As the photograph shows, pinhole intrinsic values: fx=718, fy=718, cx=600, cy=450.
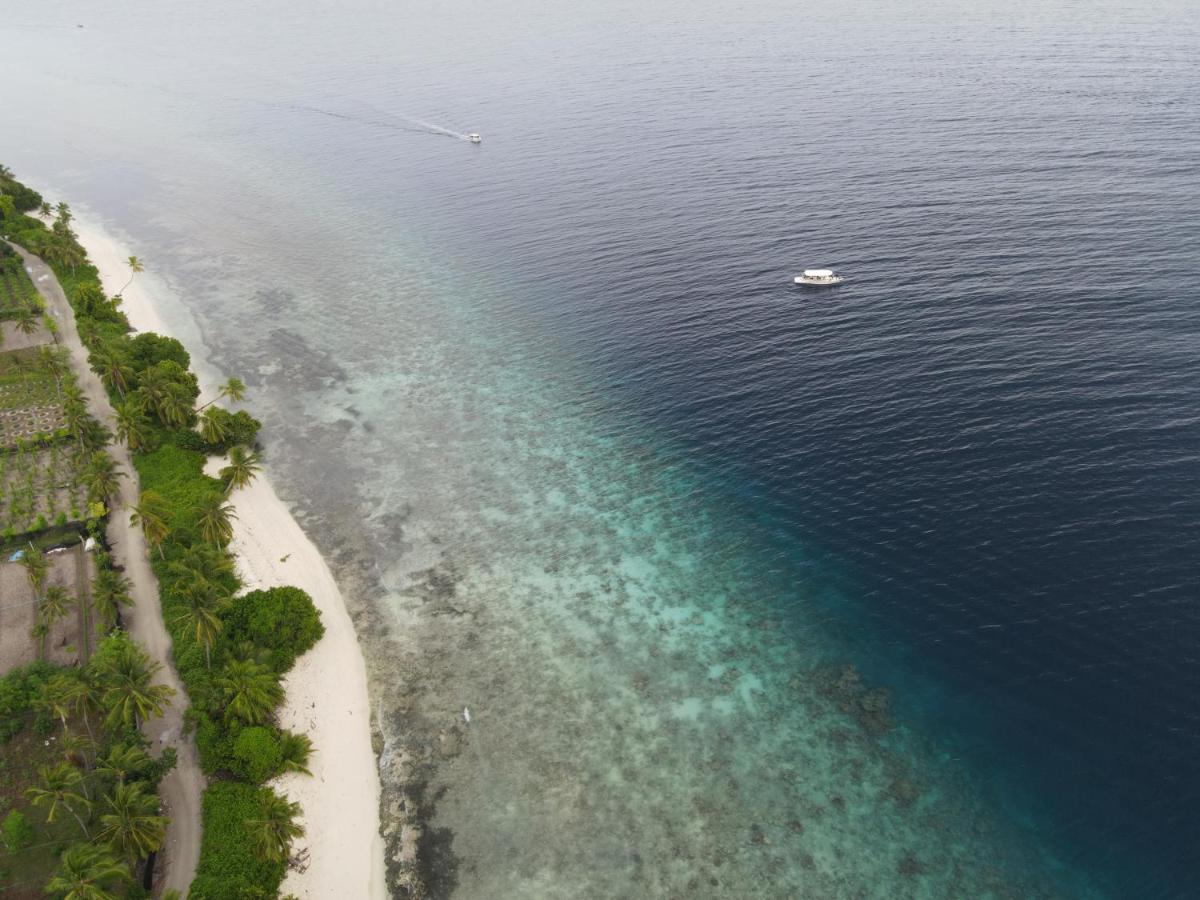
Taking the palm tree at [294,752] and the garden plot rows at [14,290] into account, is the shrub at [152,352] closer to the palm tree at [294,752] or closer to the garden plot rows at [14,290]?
the garden plot rows at [14,290]

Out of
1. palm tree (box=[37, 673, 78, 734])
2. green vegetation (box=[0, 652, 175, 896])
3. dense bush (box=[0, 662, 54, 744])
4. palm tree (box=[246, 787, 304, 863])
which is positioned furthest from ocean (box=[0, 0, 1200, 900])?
dense bush (box=[0, 662, 54, 744])

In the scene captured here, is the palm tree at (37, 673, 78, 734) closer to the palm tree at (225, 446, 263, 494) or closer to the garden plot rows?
the palm tree at (225, 446, 263, 494)

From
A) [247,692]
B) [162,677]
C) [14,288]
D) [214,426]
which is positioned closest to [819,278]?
[214,426]

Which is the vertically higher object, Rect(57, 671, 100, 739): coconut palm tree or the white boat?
the white boat

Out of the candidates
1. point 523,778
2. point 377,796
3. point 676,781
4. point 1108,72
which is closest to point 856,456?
point 676,781

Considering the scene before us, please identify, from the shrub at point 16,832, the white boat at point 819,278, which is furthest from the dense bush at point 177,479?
the white boat at point 819,278

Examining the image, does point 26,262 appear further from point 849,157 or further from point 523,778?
point 849,157
